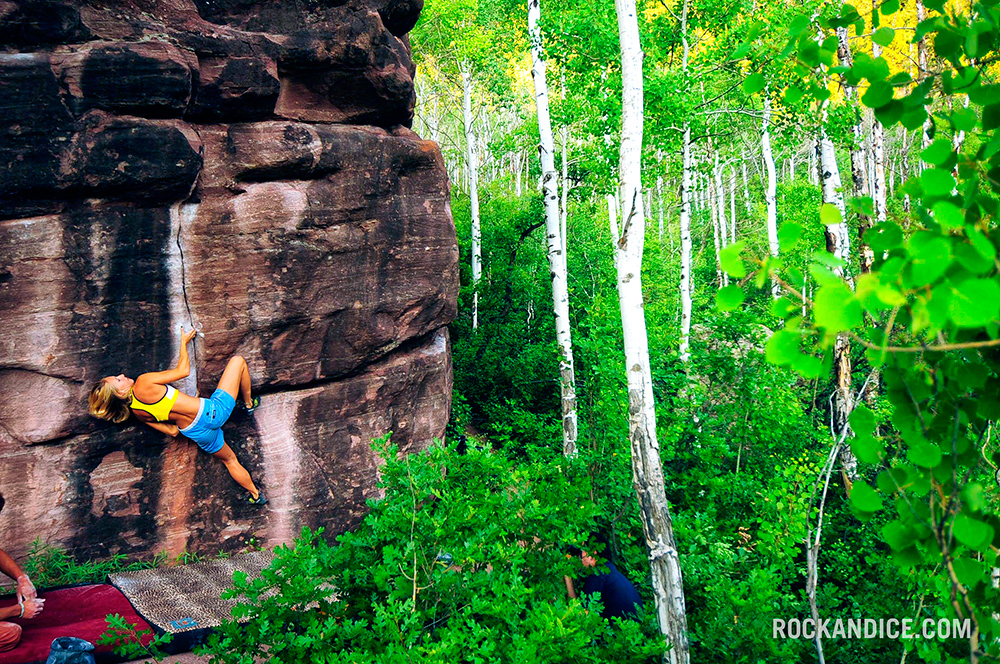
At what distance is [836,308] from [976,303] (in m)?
0.24

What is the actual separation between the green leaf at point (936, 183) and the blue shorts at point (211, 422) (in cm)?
670

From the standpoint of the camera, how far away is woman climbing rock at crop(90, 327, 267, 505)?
6.28 metres

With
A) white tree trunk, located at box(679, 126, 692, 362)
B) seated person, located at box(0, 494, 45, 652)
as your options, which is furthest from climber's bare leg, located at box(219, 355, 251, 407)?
white tree trunk, located at box(679, 126, 692, 362)

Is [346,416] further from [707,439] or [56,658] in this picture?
[707,439]

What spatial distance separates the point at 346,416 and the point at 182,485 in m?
1.91

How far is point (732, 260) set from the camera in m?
1.43

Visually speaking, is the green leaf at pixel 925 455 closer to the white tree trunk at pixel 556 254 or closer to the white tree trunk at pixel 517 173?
Answer: the white tree trunk at pixel 556 254

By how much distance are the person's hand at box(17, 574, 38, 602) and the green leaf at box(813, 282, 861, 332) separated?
642 centimetres

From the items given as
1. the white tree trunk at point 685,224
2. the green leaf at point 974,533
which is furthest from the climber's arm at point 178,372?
the white tree trunk at point 685,224

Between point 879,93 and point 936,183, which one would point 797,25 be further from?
point 936,183

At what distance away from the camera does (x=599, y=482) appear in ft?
22.8

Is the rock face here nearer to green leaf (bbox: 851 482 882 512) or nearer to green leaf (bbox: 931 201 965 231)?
green leaf (bbox: 851 482 882 512)

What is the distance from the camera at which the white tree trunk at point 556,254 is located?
9117mm

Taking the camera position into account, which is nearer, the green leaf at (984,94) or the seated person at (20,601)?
the green leaf at (984,94)
